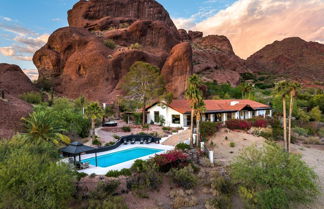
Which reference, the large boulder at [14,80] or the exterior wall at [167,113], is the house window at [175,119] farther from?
the large boulder at [14,80]

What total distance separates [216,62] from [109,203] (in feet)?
303

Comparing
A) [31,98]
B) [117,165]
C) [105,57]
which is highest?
[105,57]

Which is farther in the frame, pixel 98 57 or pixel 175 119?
pixel 98 57

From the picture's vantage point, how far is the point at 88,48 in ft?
171

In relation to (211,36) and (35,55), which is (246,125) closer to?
(35,55)

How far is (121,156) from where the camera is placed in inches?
741

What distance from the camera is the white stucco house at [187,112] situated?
3325cm

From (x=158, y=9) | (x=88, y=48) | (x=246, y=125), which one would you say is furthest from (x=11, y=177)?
(x=158, y=9)

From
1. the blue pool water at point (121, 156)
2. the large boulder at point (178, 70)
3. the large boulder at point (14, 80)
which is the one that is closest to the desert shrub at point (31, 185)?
the blue pool water at point (121, 156)

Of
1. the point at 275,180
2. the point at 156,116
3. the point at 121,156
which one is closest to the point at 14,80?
the point at 156,116

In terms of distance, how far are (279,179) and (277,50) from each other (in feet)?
684

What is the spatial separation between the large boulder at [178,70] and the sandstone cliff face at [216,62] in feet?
85.0

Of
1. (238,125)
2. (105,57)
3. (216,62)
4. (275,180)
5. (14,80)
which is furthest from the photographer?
(216,62)

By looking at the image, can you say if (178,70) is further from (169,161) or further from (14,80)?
(169,161)
